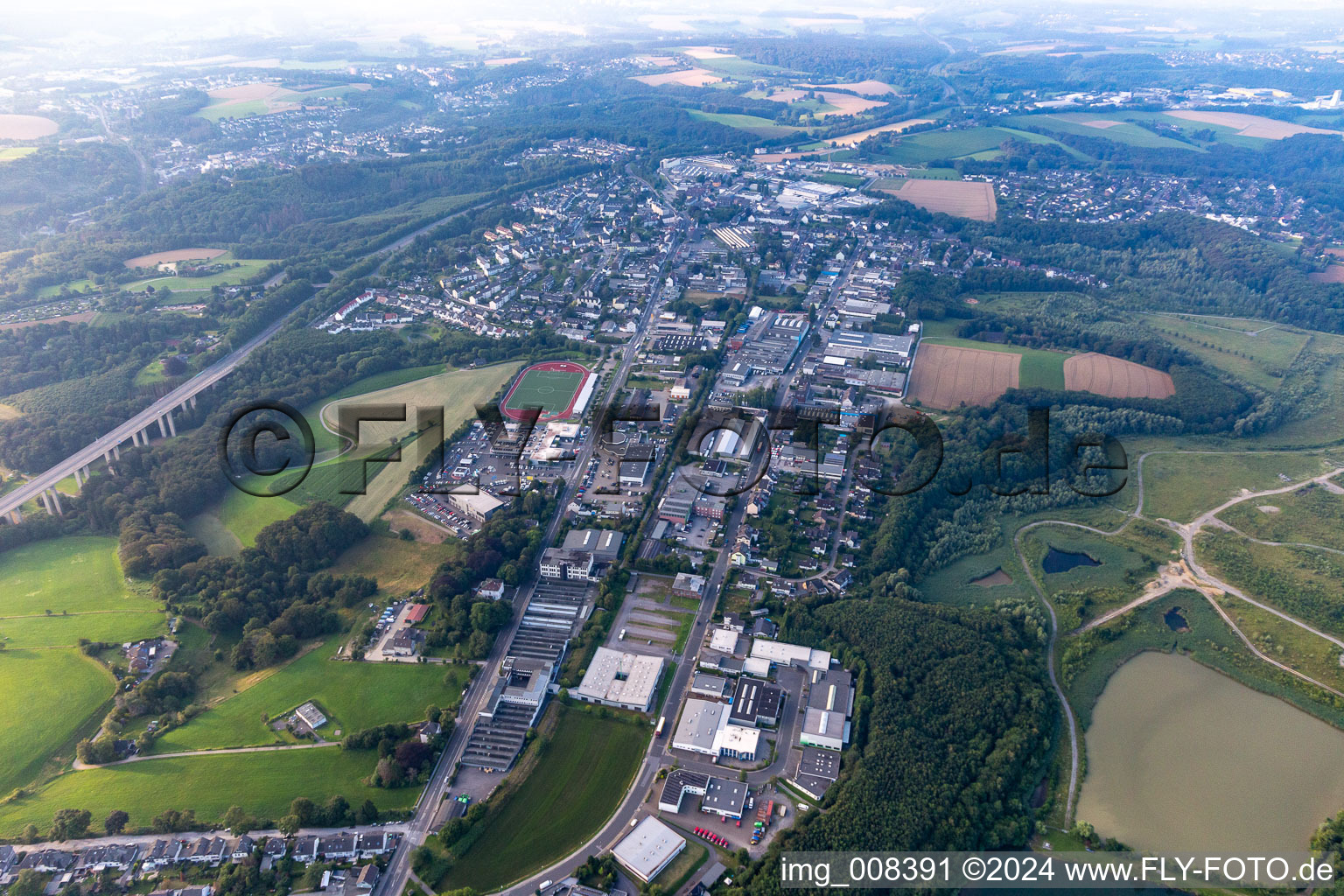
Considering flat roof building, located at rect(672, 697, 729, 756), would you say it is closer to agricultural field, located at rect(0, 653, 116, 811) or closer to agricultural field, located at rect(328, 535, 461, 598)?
agricultural field, located at rect(328, 535, 461, 598)

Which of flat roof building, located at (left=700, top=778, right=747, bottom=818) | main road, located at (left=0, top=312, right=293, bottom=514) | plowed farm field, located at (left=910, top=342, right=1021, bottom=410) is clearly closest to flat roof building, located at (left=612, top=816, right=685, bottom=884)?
flat roof building, located at (left=700, top=778, right=747, bottom=818)

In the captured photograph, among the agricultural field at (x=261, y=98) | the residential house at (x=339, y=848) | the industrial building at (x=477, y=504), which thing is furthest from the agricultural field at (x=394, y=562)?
the agricultural field at (x=261, y=98)

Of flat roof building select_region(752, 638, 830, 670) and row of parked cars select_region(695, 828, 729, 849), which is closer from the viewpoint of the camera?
row of parked cars select_region(695, 828, 729, 849)

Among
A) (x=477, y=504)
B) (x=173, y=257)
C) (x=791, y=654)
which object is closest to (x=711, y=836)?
(x=791, y=654)

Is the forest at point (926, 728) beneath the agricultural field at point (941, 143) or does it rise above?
beneath

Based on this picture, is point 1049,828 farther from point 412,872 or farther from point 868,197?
point 868,197

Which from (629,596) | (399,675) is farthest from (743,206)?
(399,675)

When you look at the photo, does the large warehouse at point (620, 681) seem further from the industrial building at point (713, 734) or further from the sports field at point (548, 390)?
the sports field at point (548, 390)
